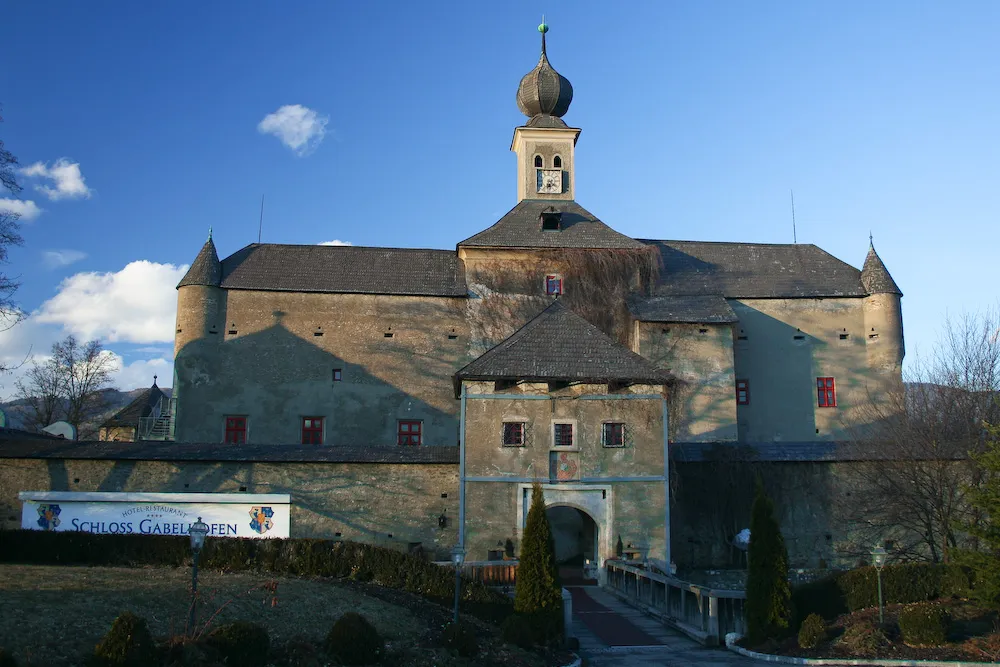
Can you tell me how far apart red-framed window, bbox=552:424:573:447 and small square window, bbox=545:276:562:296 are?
42.7 feet

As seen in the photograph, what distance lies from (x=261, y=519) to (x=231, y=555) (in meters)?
1.63

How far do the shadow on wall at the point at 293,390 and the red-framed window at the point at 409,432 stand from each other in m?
0.19

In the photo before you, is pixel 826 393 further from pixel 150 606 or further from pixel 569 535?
pixel 150 606

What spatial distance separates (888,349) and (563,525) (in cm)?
1704

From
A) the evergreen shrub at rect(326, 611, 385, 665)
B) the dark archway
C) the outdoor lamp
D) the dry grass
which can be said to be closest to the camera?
the dry grass

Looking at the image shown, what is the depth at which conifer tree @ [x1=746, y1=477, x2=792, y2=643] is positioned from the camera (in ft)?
55.0

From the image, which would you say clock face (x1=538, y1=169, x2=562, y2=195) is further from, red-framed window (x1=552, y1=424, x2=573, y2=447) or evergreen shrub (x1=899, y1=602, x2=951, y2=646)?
evergreen shrub (x1=899, y1=602, x2=951, y2=646)

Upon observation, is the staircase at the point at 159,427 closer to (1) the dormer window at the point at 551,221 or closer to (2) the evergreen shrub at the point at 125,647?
(1) the dormer window at the point at 551,221

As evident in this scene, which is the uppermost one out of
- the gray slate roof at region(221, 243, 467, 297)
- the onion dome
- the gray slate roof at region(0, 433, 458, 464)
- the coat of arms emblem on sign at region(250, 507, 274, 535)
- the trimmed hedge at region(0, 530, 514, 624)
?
the onion dome

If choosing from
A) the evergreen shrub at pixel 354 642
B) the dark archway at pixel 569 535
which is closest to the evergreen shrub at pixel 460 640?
the evergreen shrub at pixel 354 642

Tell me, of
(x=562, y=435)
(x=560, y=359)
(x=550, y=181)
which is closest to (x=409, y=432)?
(x=562, y=435)

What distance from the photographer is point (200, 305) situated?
117 ft

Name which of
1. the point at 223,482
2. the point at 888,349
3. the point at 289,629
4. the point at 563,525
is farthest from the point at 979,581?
the point at 888,349

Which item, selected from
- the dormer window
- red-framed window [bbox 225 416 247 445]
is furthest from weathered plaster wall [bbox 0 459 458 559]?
the dormer window
